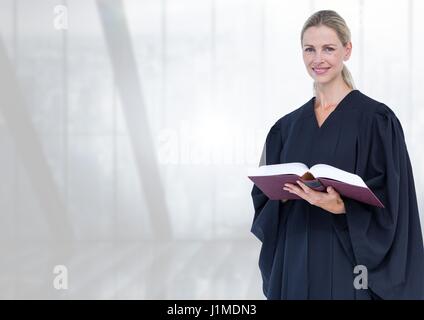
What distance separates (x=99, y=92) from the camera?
8875 millimetres

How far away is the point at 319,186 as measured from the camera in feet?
5.33

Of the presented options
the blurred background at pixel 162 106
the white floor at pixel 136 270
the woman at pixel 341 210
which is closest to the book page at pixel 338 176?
the woman at pixel 341 210

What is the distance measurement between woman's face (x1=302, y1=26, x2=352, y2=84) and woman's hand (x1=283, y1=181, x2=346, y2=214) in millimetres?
364

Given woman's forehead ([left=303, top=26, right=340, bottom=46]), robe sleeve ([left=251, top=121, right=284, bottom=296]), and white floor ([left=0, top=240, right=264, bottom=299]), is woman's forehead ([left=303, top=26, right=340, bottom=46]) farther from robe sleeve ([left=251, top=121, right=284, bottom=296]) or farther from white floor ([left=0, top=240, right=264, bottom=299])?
white floor ([left=0, top=240, right=264, bottom=299])

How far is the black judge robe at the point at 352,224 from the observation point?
1.71 metres

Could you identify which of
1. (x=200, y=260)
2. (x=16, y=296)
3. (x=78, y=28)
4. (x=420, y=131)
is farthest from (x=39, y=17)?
(x=420, y=131)

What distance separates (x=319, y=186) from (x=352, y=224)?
18 centimetres

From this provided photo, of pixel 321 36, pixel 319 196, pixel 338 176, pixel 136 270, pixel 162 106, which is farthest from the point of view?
pixel 162 106

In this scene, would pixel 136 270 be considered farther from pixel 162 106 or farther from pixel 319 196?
pixel 319 196

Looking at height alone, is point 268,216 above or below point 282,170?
below

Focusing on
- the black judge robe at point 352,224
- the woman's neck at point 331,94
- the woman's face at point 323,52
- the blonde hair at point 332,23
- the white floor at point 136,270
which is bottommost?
the white floor at point 136,270

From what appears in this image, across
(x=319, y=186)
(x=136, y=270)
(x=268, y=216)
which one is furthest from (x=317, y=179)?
(x=136, y=270)

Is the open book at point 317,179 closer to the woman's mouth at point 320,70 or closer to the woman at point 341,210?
the woman at point 341,210
